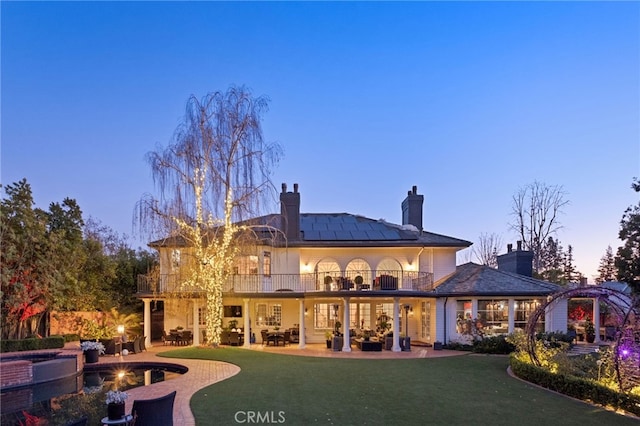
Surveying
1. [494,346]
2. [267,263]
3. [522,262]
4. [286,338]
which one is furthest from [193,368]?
[522,262]

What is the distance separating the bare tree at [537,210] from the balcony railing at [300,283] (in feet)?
56.5

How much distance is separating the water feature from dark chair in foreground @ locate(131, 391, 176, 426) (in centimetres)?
187

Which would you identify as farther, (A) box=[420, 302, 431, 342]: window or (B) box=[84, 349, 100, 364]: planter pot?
(A) box=[420, 302, 431, 342]: window

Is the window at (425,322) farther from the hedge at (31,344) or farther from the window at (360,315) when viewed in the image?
the hedge at (31,344)

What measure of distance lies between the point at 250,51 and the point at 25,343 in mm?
14820

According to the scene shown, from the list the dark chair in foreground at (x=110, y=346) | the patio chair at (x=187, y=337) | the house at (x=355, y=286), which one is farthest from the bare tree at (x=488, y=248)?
the dark chair in foreground at (x=110, y=346)

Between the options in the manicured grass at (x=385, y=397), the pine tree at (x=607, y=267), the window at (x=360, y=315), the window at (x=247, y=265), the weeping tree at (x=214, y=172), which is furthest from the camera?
the pine tree at (x=607, y=267)

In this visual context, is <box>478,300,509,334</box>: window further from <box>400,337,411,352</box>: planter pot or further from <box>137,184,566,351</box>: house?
<box>400,337,411,352</box>: planter pot

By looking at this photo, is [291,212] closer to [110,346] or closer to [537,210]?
[110,346]

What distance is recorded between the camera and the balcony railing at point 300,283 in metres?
19.0

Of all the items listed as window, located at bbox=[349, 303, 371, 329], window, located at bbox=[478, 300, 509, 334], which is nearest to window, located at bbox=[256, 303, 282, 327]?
window, located at bbox=[349, 303, 371, 329]

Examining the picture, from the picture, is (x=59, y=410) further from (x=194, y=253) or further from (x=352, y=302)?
(x=352, y=302)

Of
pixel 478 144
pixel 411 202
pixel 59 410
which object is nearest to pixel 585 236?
pixel 478 144

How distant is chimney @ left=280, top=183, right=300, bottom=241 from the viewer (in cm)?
2150
